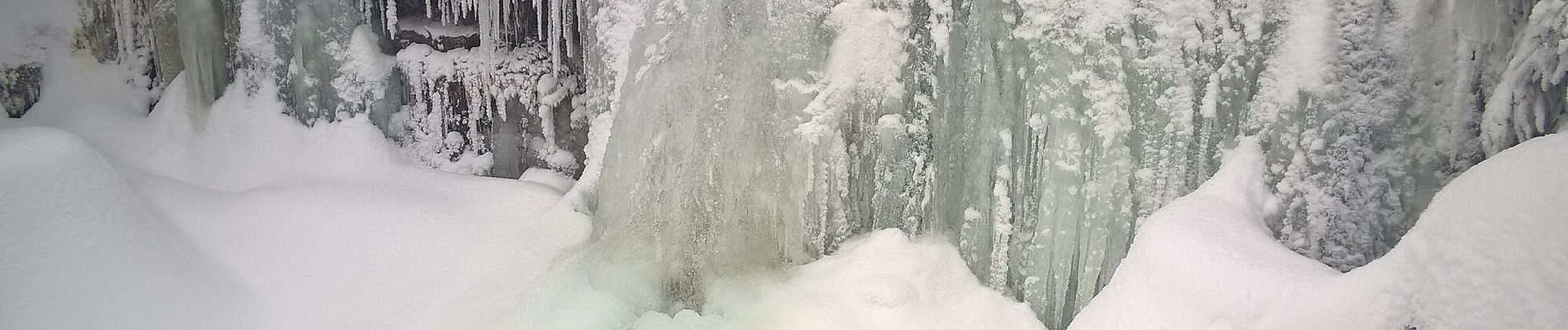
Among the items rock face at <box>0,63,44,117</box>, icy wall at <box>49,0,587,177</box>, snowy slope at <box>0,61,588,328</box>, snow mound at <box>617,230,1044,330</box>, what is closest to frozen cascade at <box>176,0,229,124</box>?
icy wall at <box>49,0,587,177</box>

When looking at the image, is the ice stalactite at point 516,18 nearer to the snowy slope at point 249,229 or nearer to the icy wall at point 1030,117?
the icy wall at point 1030,117

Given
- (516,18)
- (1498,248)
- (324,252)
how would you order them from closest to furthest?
1. (1498,248)
2. (324,252)
3. (516,18)

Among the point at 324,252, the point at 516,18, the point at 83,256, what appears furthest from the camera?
the point at 516,18

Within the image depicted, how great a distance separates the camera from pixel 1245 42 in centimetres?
259

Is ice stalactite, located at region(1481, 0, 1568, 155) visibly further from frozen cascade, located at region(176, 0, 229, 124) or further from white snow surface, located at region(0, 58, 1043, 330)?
frozen cascade, located at region(176, 0, 229, 124)

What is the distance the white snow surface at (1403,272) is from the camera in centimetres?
154

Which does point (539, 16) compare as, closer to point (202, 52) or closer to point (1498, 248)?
point (202, 52)

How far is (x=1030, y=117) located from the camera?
9.71 feet

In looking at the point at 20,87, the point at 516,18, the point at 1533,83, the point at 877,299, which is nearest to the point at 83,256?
the point at 20,87

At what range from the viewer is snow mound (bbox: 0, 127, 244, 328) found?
3.26 m

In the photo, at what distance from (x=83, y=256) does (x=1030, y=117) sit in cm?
354

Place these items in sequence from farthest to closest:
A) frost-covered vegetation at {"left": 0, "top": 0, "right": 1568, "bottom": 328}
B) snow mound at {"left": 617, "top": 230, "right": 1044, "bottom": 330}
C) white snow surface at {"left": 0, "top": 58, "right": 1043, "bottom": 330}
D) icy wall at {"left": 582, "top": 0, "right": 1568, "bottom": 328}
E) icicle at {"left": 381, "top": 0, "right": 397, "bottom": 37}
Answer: icicle at {"left": 381, "top": 0, "right": 397, "bottom": 37} → white snow surface at {"left": 0, "top": 58, "right": 1043, "bottom": 330} → snow mound at {"left": 617, "top": 230, "right": 1044, "bottom": 330} → icy wall at {"left": 582, "top": 0, "right": 1568, "bottom": 328} → frost-covered vegetation at {"left": 0, "top": 0, "right": 1568, "bottom": 328}

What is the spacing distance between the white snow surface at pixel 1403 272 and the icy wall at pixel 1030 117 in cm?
34

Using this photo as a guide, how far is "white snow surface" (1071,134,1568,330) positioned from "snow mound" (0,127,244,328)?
3.33 meters
